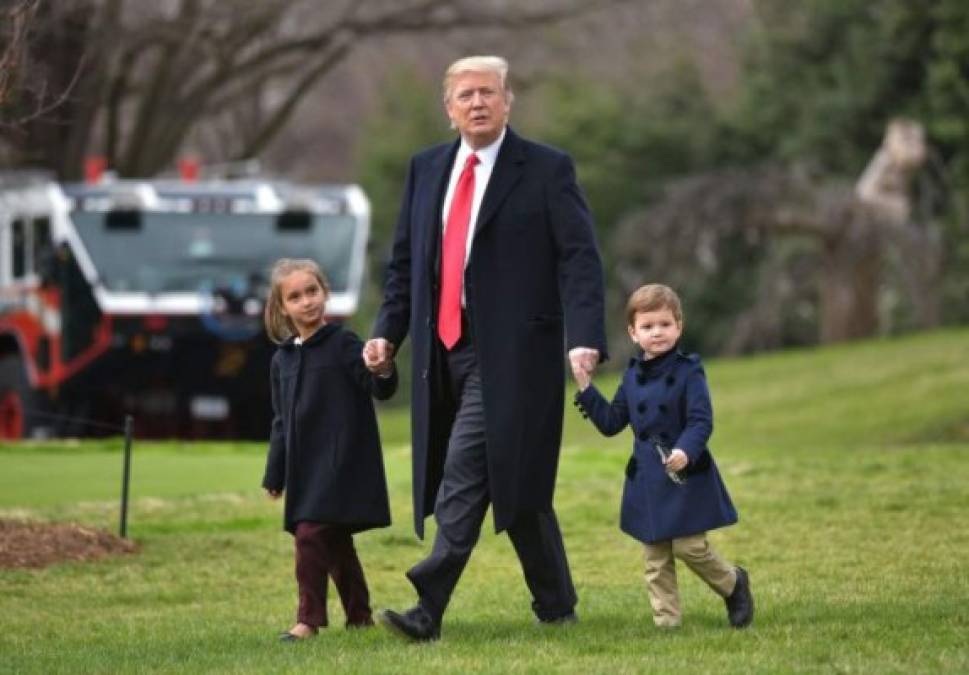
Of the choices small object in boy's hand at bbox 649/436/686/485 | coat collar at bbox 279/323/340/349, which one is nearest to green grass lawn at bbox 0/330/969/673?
small object in boy's hand at bbox 649/436/686/485

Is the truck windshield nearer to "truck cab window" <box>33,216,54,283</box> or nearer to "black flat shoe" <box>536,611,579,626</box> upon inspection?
"truck cab window" <box>33,216,54,283</box>

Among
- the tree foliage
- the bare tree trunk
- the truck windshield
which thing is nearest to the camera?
the truck windshield

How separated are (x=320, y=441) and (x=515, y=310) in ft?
3.40

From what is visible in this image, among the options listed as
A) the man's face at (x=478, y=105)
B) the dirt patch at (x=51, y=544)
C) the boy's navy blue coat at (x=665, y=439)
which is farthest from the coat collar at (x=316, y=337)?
the dirt patch at (x=51, y=544)

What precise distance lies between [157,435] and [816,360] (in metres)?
11.8

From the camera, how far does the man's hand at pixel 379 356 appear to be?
930 cm

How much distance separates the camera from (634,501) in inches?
359

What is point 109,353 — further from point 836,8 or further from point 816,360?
point 836,8

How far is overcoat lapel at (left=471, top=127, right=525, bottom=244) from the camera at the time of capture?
916 centimetres

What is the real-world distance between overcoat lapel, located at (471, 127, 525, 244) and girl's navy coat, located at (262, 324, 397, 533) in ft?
2.79

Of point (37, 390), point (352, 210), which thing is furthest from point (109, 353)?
point (352, 210)

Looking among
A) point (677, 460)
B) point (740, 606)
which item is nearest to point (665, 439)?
point (677, 460)

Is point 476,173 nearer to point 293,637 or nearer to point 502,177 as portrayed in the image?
point 502,177

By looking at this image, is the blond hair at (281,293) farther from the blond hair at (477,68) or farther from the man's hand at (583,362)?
the man's hand at (583,362)
